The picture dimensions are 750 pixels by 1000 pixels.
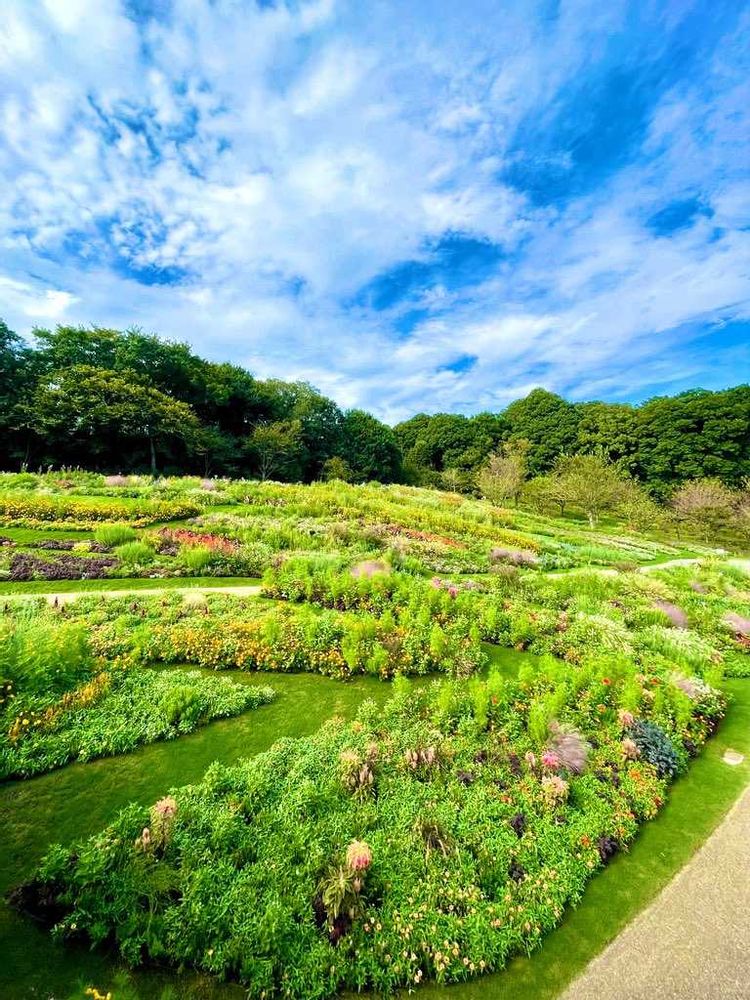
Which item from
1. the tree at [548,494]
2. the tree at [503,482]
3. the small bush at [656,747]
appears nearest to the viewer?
the small bush at [656,747]

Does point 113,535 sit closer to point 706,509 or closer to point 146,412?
point 146,412

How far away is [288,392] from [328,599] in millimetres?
46981

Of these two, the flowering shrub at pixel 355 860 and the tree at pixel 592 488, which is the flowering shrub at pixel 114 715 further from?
the tree at pixel 592 488

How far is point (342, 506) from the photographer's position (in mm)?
19891

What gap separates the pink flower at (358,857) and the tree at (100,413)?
3329 cm

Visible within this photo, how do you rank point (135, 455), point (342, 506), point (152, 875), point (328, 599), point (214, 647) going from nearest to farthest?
point (152, 875)
point (214, 647)
point (328, 599)
point (342, 506)
point (135, 455)

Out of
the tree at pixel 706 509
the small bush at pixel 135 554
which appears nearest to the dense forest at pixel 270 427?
the tree at pixel 706 509

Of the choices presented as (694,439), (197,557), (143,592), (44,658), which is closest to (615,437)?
(694,439)

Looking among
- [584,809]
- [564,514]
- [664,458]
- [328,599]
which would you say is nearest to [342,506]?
[328,599]

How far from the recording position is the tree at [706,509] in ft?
99.7

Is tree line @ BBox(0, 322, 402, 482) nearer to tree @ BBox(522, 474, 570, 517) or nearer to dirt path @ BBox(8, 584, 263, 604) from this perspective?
tree @ BBox(522, 474, 570, 517)

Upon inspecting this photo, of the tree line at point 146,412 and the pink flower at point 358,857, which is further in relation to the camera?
the tree line at point 146,412

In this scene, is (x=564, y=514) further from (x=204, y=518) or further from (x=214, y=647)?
(x=214, y=647)

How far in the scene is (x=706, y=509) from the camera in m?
30.6
